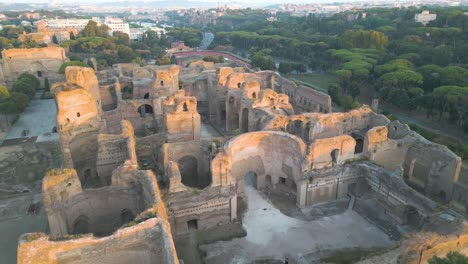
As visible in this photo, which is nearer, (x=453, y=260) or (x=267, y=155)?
(x=453, y=260)

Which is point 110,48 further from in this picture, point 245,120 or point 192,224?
point 192,224

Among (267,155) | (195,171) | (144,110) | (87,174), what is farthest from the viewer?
(144,110)

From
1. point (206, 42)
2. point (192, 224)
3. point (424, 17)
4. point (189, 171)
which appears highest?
point (424, 17)

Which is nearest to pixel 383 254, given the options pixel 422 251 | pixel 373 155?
pixel 422 251

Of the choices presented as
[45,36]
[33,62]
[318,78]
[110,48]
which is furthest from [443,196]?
[45,36]

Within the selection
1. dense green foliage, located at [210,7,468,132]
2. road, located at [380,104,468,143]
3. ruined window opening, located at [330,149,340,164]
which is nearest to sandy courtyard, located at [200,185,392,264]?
ruined window opening, located at [330,149,340,164]

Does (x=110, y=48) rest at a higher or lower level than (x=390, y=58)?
lower

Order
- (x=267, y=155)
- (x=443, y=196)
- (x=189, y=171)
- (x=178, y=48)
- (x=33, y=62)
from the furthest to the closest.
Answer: (x=178, y=48)
(x=33, y=62)
(x=189, y=171)
(x=267, y=155)
(x=443, y=196)

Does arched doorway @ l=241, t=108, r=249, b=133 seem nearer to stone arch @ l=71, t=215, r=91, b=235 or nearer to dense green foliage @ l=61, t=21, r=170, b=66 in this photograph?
stone arch @ l=71, t=215, r=91, b=235
